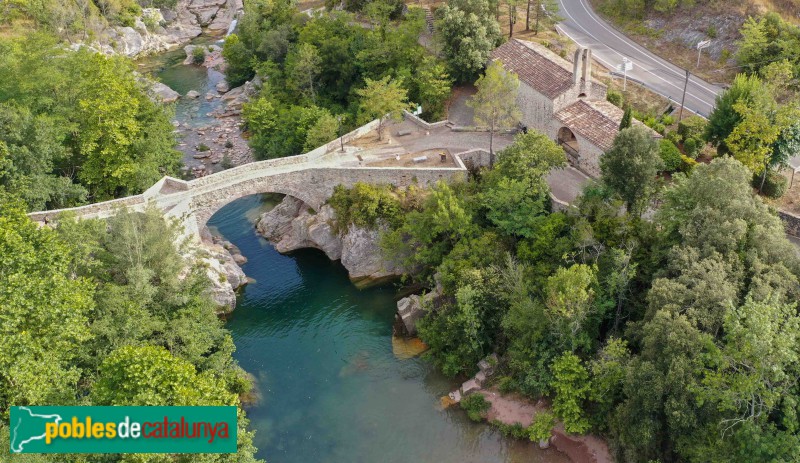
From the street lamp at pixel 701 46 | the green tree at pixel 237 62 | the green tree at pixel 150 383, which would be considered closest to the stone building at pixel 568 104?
the street lamp at pixel 701 46

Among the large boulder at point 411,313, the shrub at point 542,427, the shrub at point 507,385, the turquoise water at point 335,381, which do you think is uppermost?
the shrub at point 542,427

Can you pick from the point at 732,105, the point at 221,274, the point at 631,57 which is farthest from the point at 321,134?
the point at 732,105

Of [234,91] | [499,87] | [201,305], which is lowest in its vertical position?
[234,91]

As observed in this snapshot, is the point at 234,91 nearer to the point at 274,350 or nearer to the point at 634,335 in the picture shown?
the point at 274,350

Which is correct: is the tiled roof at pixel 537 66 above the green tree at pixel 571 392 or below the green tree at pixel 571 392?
above

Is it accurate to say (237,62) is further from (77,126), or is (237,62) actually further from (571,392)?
(571,392)

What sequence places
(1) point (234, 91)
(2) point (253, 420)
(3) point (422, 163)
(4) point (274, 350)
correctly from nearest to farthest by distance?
(2) point (253, 420), (4) point (274, 350), (3) point (422, 163), (1) point (234, 91)

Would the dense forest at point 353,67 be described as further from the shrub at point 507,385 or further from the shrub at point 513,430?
the shrub at point 513,430

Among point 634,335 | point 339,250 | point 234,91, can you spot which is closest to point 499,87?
point 339,250
